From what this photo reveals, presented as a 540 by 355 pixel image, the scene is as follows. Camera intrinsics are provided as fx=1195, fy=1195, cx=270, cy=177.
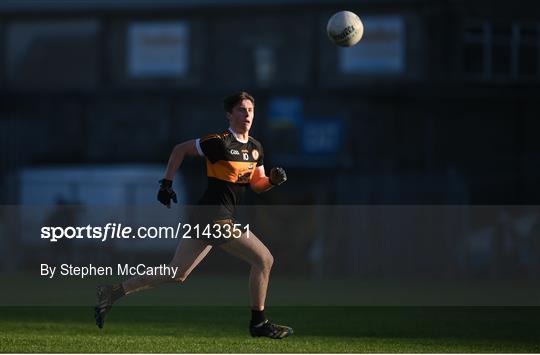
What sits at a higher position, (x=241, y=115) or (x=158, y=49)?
(x=158, y=49)

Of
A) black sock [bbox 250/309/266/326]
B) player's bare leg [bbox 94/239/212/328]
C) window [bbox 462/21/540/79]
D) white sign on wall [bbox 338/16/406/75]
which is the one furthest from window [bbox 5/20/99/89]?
black sock [bbox 250/309/266/326]

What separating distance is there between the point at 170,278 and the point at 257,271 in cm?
91

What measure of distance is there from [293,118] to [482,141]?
21.4 feet

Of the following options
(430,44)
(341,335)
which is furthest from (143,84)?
(341,335)

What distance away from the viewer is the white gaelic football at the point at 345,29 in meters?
15.7

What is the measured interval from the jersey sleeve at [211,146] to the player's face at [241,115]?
0.27m

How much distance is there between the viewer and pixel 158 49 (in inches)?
1737

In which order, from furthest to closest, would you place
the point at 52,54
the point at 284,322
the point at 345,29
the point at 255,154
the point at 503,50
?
the point at 52,54
the point at 503,50
the point at 284,322
the point at 345,29
the point at 255,154

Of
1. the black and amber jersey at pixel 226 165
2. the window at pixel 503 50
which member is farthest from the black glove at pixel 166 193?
the window at pixel 503 50

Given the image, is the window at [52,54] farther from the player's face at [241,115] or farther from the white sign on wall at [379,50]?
the player's face at [241,115]

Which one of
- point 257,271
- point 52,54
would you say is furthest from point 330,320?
point 52,54

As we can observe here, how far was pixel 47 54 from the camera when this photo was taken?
45.4 metres

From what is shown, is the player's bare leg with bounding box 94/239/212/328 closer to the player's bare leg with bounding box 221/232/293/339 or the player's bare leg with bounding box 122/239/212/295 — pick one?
the player's bare leg with bounding box 122/239/212/295

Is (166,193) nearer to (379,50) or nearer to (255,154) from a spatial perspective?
(255,154)
